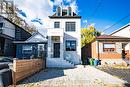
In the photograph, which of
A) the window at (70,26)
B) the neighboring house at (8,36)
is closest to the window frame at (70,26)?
the window at (70,26)

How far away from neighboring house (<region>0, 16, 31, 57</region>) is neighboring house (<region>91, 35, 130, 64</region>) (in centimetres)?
1468

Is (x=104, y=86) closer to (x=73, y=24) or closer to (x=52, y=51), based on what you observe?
(x=52, y=51)

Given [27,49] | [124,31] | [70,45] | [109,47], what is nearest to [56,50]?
[70,45]

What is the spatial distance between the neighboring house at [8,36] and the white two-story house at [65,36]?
24.1ft

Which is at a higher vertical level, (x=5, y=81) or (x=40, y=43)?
(x=40, y=43)

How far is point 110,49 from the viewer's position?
29188 millimetres

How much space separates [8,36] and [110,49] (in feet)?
55.5

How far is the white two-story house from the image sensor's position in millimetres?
27641

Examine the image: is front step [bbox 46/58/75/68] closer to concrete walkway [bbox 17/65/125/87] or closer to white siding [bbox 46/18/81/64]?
white siding [bbox 46/18/81/64]

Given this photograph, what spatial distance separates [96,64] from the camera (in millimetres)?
27969

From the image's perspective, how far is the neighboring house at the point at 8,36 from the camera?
97.9 feet

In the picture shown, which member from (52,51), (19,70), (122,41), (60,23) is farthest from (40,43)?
(19,70)

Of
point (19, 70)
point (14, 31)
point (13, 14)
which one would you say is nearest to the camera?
point (19, 70)

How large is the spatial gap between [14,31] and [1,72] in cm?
2627
